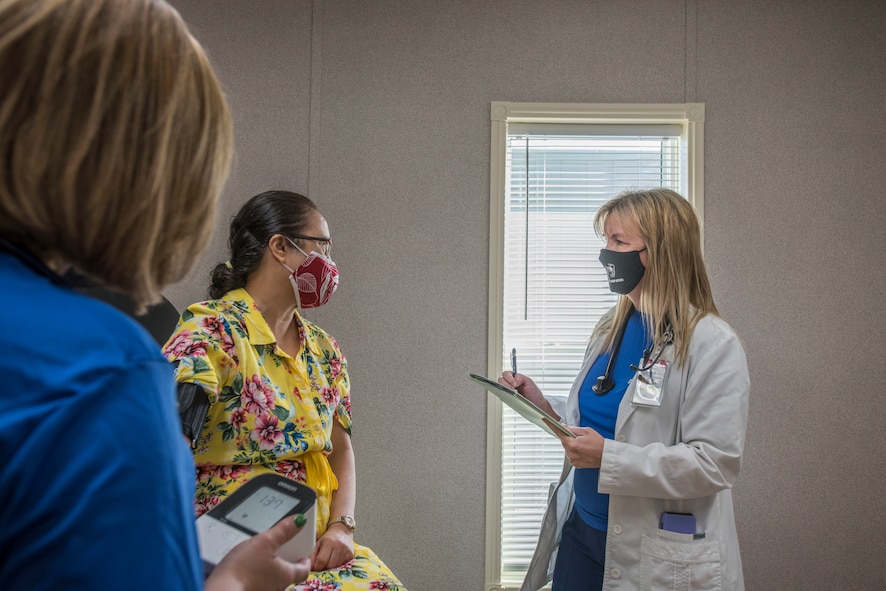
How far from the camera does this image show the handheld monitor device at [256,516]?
2.79 ft

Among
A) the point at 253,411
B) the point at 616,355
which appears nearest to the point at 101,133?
the point at 253,411

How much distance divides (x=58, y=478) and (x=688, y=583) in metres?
1.76

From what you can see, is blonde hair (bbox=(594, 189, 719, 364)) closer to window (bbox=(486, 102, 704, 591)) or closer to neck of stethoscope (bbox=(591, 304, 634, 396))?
neck of stethoscope (bbox=(591, 304, 634, 396))

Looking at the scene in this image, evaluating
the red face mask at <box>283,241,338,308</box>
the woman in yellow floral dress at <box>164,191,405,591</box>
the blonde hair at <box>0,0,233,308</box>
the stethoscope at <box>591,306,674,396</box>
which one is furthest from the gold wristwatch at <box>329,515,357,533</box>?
the blonde hair at <box>0,0,233,308</box>

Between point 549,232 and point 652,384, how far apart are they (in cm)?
117

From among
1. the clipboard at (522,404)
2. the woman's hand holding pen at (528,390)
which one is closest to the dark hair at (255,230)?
the clipboard at (522,404)

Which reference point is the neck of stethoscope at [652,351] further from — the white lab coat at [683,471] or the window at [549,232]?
the window at [549,232]

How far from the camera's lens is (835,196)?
9.46 ft

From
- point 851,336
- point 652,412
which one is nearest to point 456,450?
point 652,412

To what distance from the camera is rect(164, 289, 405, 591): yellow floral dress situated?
1.61m

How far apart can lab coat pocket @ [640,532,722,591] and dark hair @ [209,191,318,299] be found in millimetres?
1399

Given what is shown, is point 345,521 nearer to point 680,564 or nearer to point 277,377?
point 277,377

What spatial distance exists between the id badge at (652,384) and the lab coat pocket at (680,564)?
1.26ft

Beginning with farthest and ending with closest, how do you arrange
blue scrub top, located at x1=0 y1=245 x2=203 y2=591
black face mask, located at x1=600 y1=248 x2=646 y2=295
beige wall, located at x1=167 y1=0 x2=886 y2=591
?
1. beige wall, located at x1=167 y1=0 x2=886 y2=591
2. black face mask, located at x1=600 y1=248 x2=646 y2=295
3. blue scrub top, located at x1=0 y1=245 x2=203 y2=591
